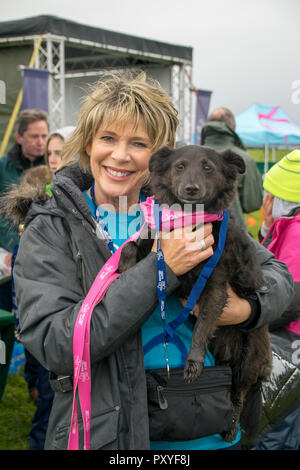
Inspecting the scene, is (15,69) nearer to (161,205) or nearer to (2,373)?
(2,373)

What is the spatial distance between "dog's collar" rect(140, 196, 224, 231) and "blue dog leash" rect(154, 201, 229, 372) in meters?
0.02

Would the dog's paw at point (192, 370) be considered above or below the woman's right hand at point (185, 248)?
below

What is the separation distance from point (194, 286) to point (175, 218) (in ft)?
0.87

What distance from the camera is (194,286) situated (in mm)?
1579

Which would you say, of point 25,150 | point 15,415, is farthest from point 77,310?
point 25,150

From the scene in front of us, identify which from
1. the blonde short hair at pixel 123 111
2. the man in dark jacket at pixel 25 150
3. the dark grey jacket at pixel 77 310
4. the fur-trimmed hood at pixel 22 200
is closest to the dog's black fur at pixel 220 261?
the blonde short hair at pixel 123 111

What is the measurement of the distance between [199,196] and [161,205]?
0.18 meters

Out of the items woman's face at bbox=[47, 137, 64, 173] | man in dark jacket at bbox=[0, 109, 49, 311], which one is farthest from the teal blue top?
man in dark jacket at bbox=[0, 109, 49, 311]

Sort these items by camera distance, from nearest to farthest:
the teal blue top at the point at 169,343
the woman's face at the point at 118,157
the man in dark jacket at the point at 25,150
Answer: the teal blue top at the point at 169,343
the woman's face at the point at 118,157
the man in dark jacket at the point at 25,150

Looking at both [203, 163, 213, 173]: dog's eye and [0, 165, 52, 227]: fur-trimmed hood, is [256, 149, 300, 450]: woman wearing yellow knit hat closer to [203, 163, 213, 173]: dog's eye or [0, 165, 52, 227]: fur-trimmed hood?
[203, 163, 213, 173]: dog's eye

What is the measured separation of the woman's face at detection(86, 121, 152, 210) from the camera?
66.8 inches

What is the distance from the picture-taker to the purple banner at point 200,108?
11.3m

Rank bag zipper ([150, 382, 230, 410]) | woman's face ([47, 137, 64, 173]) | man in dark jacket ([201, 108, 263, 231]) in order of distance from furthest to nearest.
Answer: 1. man in dark jacket ([201, 108, 263, 231])
2. woman's face ([47, 137, 64, 173])
3. bag zipper ([150, 382, 230, 410])

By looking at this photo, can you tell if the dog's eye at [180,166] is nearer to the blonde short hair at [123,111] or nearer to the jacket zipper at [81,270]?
the blonde short hair at [123,111]
